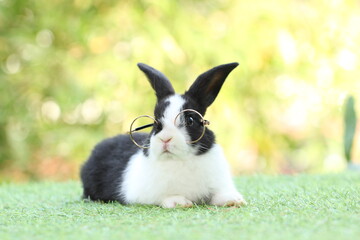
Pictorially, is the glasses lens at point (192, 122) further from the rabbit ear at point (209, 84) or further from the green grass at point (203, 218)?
the green grass at point (203, 218)

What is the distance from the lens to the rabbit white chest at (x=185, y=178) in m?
1.81

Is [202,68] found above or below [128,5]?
below

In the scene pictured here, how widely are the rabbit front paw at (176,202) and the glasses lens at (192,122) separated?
0.20m

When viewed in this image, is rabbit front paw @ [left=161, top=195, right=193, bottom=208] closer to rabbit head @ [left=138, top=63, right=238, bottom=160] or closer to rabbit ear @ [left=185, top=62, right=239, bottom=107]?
rabbit head @ [left=138, top=63, right=238, bottom=160]

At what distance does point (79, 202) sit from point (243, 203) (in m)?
Answer: 0.69

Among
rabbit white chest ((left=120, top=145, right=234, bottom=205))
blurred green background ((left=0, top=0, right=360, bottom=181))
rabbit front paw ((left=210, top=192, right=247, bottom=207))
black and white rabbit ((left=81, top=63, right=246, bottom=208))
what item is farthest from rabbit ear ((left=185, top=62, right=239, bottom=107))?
blurred green background ((left=0, top=0, right=360, bottom=181))

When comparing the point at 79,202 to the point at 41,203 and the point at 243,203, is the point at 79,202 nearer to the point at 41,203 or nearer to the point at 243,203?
the point at 41,203

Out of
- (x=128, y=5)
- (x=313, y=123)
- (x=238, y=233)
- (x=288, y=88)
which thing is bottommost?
(x=238, y=233)

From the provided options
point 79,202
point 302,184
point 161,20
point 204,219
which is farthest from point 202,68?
point 204,219

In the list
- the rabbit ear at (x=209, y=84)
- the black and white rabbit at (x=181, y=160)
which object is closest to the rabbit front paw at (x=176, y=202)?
the black and white rabbit at (x=181, y=160)

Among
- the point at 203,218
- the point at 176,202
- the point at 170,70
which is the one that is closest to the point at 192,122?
the point at 176,202

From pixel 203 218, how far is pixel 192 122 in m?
0.38

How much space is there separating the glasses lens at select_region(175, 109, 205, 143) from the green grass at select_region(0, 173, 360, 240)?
24cm

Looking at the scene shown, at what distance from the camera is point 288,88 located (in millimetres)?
4504
